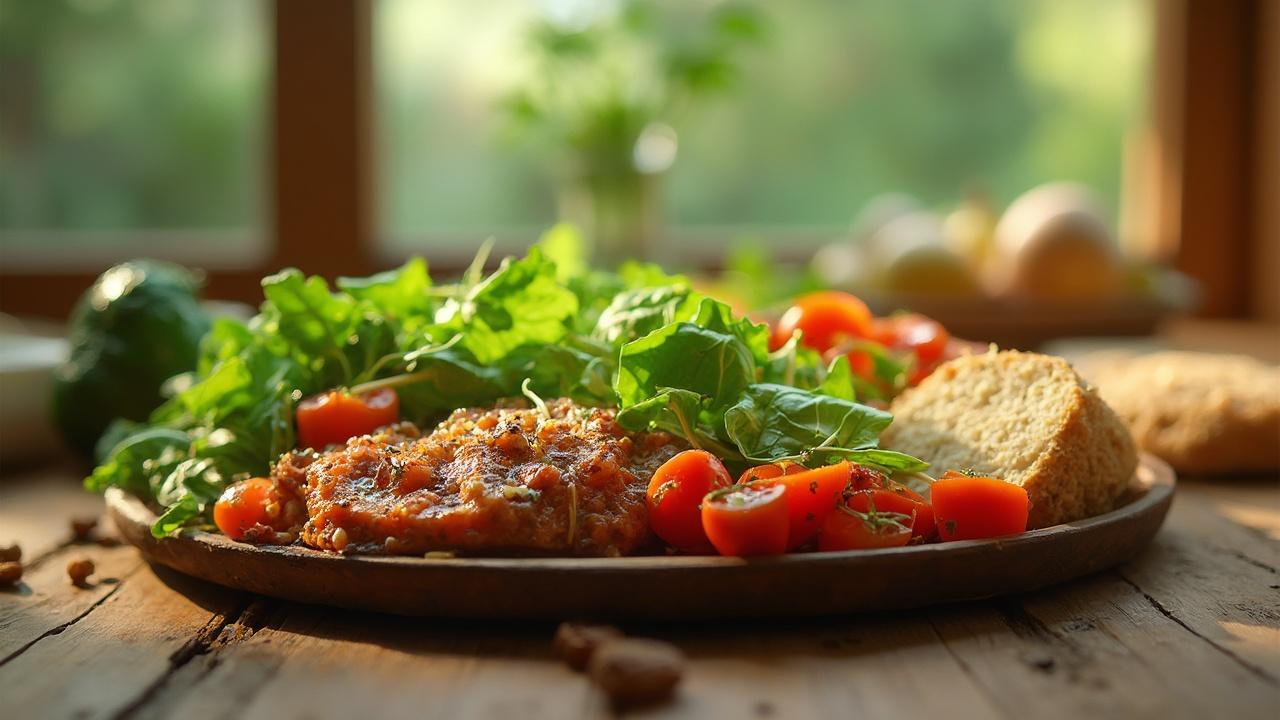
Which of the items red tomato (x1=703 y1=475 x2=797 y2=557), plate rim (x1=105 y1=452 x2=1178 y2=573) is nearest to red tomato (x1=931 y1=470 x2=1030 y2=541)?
plate rim (x1=105 y1=452 x2=1178 y2=573)

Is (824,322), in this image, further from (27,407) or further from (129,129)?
(129,129)

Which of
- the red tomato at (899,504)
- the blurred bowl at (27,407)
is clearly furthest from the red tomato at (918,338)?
the blurred bowl at (27,407)

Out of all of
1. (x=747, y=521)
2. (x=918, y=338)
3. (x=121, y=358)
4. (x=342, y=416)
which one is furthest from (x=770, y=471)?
(x=121, y=358)

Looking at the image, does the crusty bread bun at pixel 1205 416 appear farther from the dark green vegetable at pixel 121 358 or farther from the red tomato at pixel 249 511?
the dark green vegetable at pixel 121 358

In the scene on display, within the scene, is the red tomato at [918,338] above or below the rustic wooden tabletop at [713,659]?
above

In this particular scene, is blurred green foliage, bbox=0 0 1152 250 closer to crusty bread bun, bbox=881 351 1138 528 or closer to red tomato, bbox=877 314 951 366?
red tomato, bbox=877 314 951 366
